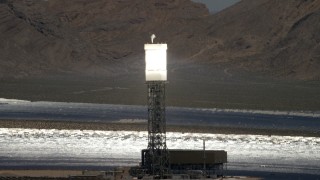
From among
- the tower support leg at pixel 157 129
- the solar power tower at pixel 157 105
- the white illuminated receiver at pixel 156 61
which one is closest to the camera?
the white illuminated receiver at pixel 156 61

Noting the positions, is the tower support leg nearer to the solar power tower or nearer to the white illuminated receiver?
the solar power tower

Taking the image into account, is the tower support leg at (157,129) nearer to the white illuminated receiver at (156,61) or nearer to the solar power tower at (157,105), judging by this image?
the solar power tower at (157,105)

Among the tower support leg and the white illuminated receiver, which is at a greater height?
the white illuminated receiver

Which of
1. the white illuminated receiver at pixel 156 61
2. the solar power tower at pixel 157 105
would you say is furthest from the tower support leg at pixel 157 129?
the white illuminated receiver at pixel 156 61

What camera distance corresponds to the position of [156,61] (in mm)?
86688

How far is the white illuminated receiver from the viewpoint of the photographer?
284ft

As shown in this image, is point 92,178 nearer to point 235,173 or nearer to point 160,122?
point 160,122

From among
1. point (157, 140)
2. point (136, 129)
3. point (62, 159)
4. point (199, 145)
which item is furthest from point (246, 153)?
point (157, 140)

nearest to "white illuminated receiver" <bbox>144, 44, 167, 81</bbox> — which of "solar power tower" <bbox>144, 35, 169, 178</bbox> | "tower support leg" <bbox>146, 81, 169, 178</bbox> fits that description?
"solar power tower" <bbox>144, 35, 169, 178</bbox>

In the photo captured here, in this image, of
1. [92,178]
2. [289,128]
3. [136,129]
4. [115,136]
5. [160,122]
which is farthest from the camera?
[289,128]

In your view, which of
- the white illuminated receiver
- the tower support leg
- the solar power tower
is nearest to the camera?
the white illuminated receiver

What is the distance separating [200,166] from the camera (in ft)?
315

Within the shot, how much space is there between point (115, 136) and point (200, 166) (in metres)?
56.7

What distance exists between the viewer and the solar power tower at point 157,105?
86.6 metres
